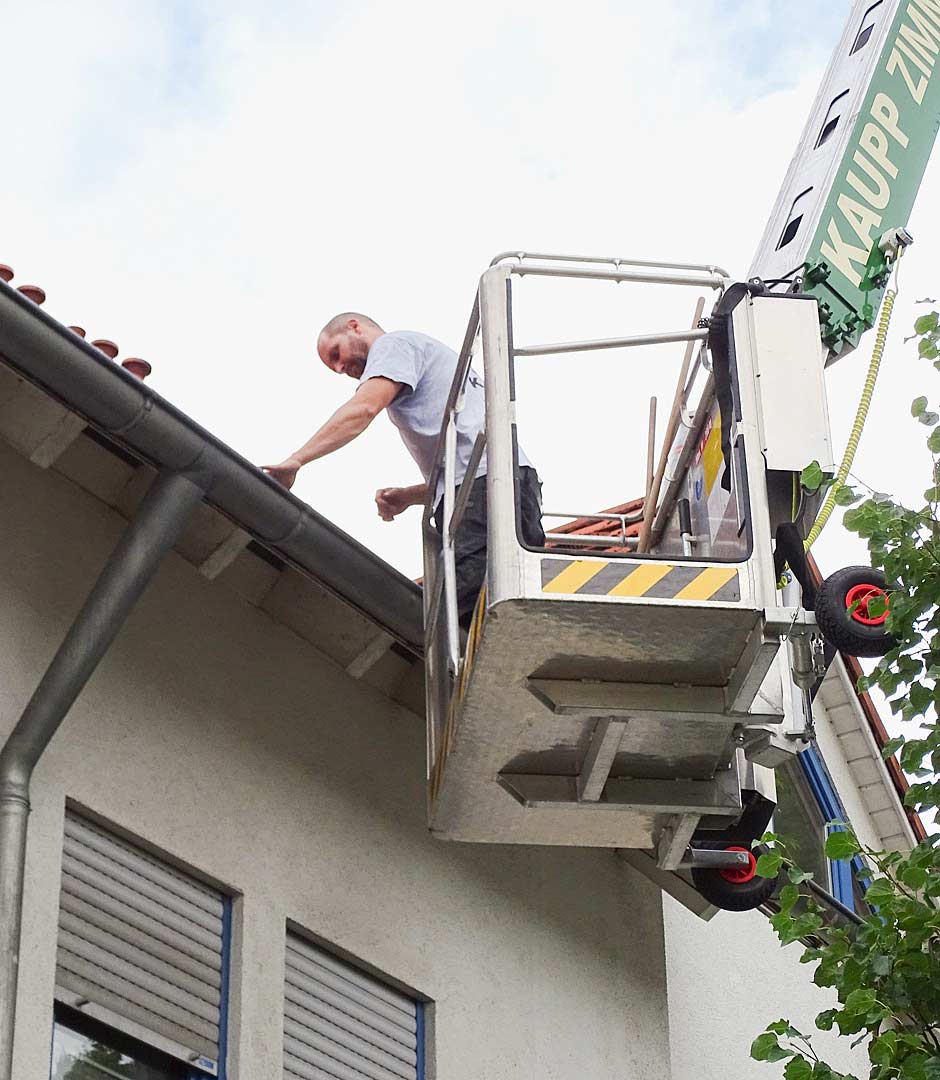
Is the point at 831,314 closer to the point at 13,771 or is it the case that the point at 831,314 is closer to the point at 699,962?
the point at 699,962

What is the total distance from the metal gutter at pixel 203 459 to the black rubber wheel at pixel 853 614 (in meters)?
1.97

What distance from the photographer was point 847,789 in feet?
53.3

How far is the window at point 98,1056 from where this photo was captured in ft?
26.4

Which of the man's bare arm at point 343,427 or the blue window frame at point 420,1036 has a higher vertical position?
the man's bare arm at point 343,427

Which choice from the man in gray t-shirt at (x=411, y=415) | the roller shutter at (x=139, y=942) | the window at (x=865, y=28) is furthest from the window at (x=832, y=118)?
the roller shutter at (x=139, y=942)

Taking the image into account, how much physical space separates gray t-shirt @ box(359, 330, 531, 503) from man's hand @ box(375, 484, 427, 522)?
262 mm

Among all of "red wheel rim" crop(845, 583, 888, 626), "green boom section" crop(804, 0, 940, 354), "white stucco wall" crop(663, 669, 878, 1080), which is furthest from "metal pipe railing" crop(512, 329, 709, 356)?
"white stucco wall" crop(663, 669, 878, 1080)

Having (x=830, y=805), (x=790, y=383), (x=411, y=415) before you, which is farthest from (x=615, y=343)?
(x=830, y=805)

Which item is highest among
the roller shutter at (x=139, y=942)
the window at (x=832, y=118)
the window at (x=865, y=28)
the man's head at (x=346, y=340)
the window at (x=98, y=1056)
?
the window at (x=865, y=28)

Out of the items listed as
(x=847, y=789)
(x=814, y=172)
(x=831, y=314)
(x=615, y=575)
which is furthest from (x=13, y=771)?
(x=847, y=789)

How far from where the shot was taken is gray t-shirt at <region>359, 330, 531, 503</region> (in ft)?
31.1

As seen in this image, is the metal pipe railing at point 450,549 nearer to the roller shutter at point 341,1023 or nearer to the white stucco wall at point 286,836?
the white stucco wall at point 286,836

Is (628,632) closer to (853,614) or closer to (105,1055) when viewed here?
(853,614)

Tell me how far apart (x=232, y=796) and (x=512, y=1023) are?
6.27 ft
